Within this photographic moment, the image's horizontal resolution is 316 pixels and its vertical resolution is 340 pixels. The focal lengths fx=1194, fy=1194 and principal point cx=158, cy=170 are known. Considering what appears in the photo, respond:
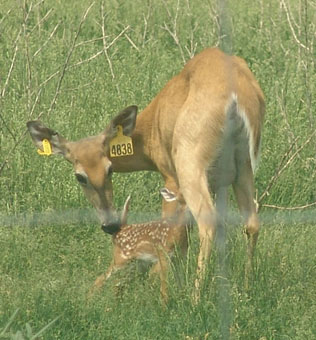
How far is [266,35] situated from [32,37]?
180 centimetres

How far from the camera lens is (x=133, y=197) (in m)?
7.00

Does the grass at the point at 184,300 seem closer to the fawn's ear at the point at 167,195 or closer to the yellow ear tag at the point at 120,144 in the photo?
the fawn's ear at the point at 167,195

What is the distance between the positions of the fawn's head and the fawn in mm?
208

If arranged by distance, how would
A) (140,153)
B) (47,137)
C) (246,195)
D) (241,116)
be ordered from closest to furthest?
(241,116) → (246,195) → (47,137) → (140,153)

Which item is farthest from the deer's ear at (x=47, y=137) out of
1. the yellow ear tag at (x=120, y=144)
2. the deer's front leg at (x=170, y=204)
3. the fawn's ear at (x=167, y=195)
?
the fawn's ear at (x=167, y=195)

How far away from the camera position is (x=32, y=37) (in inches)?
359

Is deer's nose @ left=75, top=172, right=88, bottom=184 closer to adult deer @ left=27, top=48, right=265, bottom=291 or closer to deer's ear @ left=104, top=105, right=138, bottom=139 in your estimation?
adult deer @ left=27, top=48, right=265, bottom=291

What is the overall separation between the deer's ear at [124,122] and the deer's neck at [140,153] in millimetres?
165

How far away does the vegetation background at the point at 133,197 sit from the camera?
5.25m

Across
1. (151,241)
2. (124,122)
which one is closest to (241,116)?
(151,241)

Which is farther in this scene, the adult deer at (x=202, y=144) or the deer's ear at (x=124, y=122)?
the deer's ear at (x=124, y=122)

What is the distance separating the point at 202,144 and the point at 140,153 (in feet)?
3.57

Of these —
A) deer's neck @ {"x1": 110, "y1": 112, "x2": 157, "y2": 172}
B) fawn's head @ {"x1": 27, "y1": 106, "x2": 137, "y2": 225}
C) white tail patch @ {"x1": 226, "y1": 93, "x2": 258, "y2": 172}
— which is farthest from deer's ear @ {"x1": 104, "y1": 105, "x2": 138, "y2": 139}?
white tail patch @ {"x1": 226, "y1": 93, "x2": 258, "y2": 172}

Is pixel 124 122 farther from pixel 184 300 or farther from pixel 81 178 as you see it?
pixel 184 300
